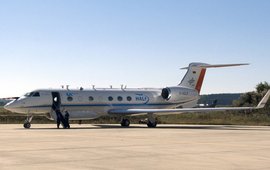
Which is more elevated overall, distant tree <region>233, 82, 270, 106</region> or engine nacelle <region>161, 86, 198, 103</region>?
engine nacelle <region>161, 86, 198, 103</region>

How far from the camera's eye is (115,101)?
3628cm

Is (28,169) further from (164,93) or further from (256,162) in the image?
(164,93)

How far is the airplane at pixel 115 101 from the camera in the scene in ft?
107

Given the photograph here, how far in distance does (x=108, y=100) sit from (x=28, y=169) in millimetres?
25541

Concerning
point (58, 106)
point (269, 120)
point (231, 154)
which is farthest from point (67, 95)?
point (231, 154)

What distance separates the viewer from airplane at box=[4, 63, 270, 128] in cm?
3262

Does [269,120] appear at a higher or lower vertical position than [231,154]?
lower

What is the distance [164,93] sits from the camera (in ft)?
125

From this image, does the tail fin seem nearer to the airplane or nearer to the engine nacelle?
the airplane

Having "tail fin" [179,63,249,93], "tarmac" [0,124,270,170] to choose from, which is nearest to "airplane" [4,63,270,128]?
"tail fin" [179,63,249,93]

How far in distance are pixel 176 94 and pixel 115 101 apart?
4694 millimetres

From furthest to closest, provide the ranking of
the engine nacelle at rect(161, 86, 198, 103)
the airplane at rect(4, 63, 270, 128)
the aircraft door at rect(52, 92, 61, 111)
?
1. the engine nacelle at rect(161, 86, 198, 103)
2. the aircraft door at rect(52, 92, 61, 111)
3. the airplane at rect(4, 63, 270, 128)

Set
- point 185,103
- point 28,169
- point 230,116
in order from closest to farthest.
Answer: point 28,169 < point 185,103 < point 230,116

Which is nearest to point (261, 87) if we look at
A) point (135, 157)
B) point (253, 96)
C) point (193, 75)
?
point (253, 96)
